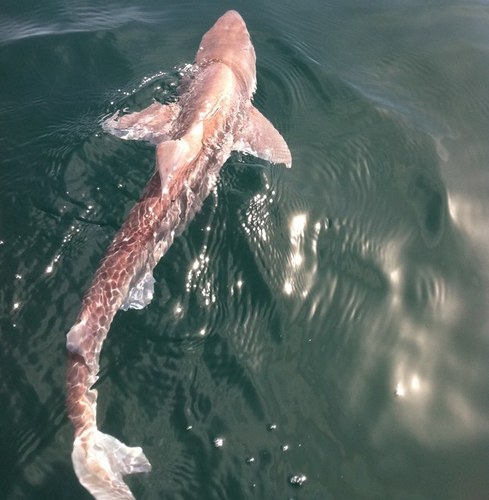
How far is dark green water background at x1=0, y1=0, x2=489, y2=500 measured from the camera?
15.1ft

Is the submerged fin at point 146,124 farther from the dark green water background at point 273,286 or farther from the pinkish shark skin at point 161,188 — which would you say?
the dark green water background at point 273,286

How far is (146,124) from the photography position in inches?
263

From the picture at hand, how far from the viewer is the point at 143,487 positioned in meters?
4.30

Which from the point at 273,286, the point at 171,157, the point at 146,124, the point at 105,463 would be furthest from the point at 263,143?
the point at 105,463

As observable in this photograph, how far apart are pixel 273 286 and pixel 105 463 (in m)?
2.30

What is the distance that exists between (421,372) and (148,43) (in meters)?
5.96

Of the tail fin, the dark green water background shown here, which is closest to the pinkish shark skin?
the tail fin

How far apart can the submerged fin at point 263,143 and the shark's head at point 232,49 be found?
0.76 metres

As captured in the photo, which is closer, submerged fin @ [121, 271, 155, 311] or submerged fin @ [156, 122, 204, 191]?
submerged fin @ [121, 271, 155, 311]

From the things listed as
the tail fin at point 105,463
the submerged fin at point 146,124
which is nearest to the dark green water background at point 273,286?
the submerged fin at point 146,124

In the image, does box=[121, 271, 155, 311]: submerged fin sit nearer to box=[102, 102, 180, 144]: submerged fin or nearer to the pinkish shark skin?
the pinkish shark skin

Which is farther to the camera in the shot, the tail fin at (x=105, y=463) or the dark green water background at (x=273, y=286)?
the dark green water background at (x=273, y=286)

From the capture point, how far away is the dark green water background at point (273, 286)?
461 centimetres

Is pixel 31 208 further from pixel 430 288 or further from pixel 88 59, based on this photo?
pixel 430 288
